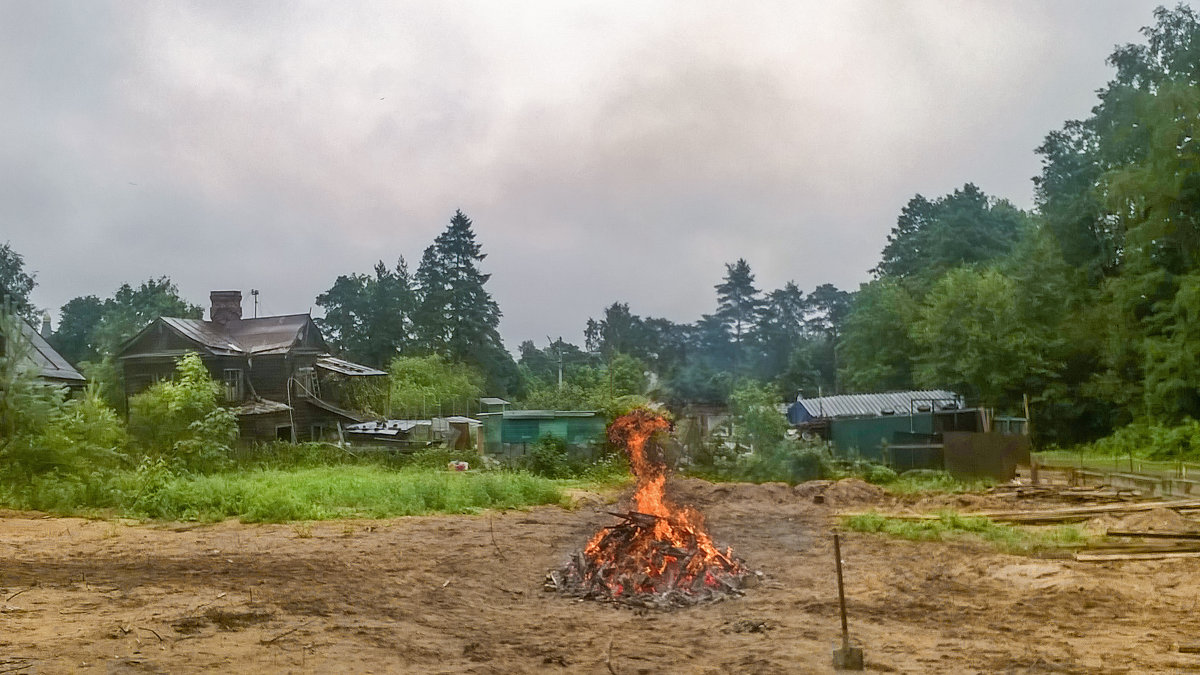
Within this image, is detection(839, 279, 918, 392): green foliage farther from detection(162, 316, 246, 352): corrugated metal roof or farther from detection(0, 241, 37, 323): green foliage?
detection(0, 241, 37, 323): green foliage

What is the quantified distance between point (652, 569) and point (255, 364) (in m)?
26.1

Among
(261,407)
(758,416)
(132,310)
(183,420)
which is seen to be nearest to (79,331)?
(132,310)

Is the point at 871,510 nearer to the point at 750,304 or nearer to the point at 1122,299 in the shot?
the point at 750,304

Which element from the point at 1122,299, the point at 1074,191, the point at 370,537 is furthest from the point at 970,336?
the point at 370,537

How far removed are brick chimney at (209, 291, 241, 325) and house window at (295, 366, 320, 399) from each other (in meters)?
4.41

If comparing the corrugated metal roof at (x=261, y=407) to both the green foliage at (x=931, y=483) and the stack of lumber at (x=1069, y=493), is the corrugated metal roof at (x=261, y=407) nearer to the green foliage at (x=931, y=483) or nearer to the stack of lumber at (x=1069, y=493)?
the green foliage at (x=931, y=483)

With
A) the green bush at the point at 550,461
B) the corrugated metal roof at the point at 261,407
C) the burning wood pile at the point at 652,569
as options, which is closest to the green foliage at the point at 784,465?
the green bush at the point at 550,461

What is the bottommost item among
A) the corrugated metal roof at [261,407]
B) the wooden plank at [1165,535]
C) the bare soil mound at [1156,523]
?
the wooden plank at [1165,535]

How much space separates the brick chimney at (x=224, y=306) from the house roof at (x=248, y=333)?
54 cm

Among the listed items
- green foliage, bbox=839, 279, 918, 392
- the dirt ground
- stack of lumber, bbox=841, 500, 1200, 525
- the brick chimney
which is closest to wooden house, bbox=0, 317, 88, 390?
the brick chimney

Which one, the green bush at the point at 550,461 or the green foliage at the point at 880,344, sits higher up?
the green foliage at the point at 880,344

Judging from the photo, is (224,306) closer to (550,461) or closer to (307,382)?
(307,382)

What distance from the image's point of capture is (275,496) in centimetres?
1608

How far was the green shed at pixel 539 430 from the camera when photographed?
1062 inches
